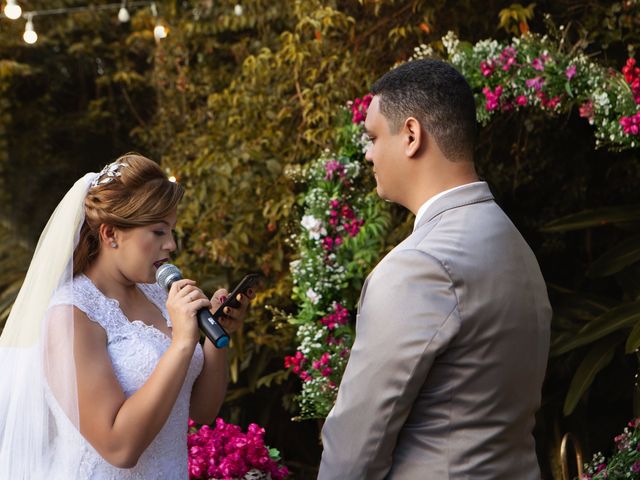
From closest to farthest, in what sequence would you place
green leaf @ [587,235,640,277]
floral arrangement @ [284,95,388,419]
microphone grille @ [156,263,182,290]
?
1. microphone grille @ [156,263,182,290]
2. floral arrangement @ [284,95,388,419]
3. green leaf @ [587,235,640,277]

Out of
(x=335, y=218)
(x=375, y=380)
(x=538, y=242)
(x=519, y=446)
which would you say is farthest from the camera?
(x=538, y=242)

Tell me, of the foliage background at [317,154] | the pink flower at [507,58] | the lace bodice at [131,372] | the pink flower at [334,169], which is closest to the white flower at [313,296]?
the foliage background at [317,154]

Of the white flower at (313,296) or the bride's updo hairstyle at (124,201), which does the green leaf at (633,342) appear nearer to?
the white flower at (313,296)

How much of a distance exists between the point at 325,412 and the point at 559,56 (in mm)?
1994

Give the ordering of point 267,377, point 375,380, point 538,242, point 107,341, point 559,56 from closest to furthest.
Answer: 1. point 375,380
2. point 107,341
3. point 559,56
4. point 267,377
5. point 538,242

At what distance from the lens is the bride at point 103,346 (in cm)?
230

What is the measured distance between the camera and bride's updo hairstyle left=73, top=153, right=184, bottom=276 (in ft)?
8.43

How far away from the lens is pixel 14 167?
29.8ft

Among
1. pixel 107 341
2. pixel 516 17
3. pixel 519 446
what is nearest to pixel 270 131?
pixel 516 17

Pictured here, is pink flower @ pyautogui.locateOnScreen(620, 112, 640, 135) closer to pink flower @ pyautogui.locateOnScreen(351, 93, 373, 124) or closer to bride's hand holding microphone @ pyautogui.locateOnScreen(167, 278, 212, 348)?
pink flower @ pyautogui.locateOnScreen(351, 93, 373, 124)

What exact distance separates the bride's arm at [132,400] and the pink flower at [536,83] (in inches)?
90.4

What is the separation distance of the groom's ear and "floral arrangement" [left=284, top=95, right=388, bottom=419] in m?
Answer: 2.41

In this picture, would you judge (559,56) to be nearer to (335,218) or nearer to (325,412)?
(335,218)

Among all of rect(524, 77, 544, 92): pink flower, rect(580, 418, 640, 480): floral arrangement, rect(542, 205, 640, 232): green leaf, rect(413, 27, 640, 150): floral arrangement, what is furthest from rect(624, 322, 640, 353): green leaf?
rect(524, 77, 544, 92): pink flower
